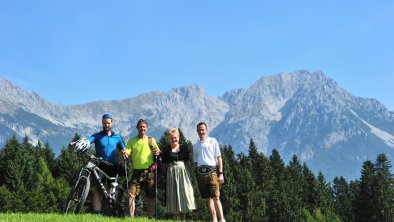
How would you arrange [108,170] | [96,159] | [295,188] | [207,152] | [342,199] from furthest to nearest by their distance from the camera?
[342,199] → [295,188] → [207,152] → [108,170] → [96,159]

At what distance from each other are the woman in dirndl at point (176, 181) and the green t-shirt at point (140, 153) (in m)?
0.49

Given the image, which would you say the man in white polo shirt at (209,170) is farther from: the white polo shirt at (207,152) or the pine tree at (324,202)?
the pine tree at (324,202)

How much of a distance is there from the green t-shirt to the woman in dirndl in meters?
0.49

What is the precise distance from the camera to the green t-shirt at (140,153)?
1583cm

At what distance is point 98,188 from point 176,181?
2281 millimetres

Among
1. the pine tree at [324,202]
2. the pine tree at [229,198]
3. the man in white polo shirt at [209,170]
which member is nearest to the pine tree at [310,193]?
the pine tree at [324,202]

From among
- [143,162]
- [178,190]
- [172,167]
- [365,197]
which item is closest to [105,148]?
[143,162]

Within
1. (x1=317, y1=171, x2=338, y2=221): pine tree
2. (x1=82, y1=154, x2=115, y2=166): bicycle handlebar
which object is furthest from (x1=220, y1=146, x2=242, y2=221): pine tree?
(x1=82, y1=154, x2=115, y2=166): bicycle handlebar

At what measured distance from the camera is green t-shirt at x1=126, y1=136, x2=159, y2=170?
15.8 m

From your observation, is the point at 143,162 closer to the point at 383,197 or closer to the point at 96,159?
the point at 96,159

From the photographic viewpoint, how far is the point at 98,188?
14742mm

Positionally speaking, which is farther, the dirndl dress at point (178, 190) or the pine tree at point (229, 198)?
the pine tree at point (229, 198)

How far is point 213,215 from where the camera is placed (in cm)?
1543

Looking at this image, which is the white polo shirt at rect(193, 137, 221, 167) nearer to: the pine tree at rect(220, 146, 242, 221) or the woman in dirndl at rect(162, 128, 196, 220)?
the woman in dirndl at rect(162, 128, 196, 220)
